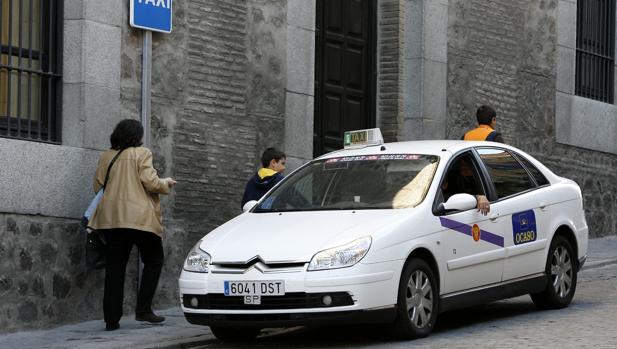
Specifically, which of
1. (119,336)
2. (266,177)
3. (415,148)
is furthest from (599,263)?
(119,336)

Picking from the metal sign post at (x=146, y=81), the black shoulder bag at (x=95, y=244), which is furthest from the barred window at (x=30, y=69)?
the black shoulder bag at (x=95, y=244)

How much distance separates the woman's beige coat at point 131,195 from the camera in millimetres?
12391

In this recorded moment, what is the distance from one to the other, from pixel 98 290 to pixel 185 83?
2.48m

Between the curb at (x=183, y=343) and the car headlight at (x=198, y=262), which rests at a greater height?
the car headlight at (x=198, y=262)

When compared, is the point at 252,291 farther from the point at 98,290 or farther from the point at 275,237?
the point at 98,290

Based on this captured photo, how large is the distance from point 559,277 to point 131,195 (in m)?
3.81

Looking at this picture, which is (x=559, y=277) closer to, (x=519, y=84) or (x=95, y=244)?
(x=95, y=244)

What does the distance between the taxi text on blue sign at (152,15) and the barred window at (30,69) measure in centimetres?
78

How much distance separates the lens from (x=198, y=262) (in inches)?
435

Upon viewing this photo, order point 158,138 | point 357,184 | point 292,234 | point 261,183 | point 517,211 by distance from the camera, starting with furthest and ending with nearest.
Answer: point 158,138, point 261,183, point 517,211, point 357,184, point 292,234

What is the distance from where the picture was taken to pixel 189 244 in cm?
1444

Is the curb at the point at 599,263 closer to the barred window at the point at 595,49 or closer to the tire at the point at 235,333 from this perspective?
the barred window at the point at 595,49

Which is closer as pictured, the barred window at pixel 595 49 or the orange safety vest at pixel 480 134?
the orange safety vest at pixel 480 134

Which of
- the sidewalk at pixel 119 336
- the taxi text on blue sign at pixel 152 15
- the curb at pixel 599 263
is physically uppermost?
the taxi text on blue sign at pixel 152 15
